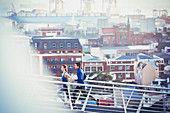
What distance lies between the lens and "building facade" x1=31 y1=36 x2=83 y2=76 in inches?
165

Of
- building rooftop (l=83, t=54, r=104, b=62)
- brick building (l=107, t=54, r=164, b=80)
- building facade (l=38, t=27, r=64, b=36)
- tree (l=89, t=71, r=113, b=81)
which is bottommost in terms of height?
tree (l=89, t=71, r=113, b=81)

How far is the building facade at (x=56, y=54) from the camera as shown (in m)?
4.20

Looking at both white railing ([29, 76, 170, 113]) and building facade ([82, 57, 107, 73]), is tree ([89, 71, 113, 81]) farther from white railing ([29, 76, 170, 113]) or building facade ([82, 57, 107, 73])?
white railing ([29, 76, 170, 113])

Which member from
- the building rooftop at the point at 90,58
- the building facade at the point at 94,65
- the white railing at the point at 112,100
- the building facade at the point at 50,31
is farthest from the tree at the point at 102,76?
the white railing at the point at 112,100

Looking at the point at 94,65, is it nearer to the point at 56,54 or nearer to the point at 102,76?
the point at 102,76

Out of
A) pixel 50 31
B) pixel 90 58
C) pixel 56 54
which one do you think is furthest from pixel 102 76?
pixel 50 31

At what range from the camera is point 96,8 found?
14.6 ft

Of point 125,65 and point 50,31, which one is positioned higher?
point 50,31

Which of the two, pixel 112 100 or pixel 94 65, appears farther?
pixel 94 65

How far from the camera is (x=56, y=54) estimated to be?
4.23 metres

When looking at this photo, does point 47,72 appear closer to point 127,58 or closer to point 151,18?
point 127,58

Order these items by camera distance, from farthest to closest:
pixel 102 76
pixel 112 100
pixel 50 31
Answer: pixel 50 31
pixel 102 76
pixel 112 100

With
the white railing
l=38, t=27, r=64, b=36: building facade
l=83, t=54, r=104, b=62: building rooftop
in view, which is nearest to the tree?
l=83, t=54, r=104, b=62: building rooftop

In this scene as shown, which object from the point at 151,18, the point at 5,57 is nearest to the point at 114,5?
the point at 151,18
